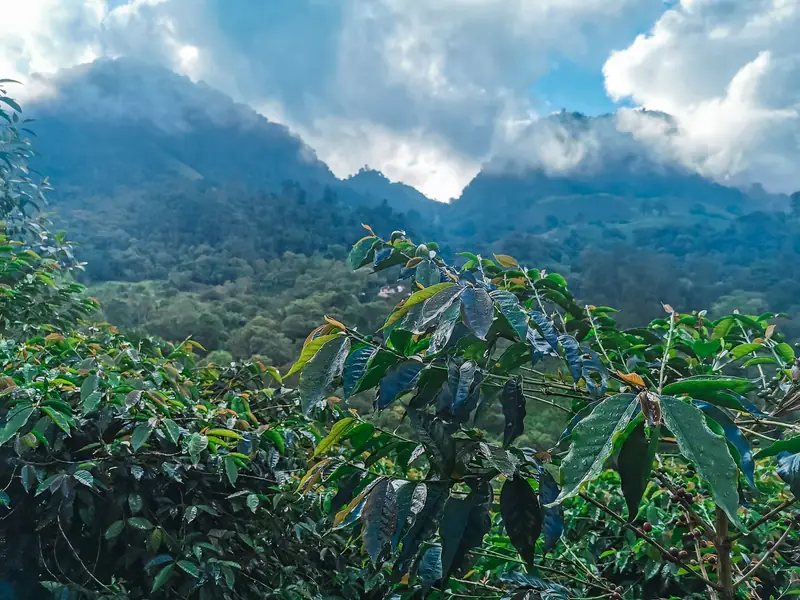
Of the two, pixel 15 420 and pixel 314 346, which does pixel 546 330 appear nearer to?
pixel 314 346

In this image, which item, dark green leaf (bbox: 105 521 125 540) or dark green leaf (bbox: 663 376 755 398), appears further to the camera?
dark green leaf (bbox: 105 521 125 540)

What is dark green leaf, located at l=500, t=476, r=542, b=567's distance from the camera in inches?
19.0

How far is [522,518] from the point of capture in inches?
19.2

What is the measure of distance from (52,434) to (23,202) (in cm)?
208

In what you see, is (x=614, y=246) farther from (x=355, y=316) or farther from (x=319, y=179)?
(x=319, y=179)

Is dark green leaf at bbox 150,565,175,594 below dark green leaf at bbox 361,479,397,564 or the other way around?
below

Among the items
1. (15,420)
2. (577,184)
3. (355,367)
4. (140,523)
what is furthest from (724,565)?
(577,184)

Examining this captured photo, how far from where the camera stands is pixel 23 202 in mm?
2611

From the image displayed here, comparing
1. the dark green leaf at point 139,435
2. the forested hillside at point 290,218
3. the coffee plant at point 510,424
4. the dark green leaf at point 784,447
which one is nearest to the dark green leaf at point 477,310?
the coffee plant at point 510,424

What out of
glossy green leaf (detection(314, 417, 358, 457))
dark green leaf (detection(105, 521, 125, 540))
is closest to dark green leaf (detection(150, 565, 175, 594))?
dark green leaf (detection(105, 521, 125, 540))

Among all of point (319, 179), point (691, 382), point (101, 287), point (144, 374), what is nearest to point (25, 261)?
point (144, 374)

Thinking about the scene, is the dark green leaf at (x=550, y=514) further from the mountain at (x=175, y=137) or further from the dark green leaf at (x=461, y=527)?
the mountain at (x=175, y=137)

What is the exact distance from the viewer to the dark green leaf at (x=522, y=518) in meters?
0.48

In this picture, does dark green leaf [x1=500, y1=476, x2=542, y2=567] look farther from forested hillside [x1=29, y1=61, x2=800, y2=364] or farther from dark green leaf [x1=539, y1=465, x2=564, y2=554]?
forested hillside [x1=29, y1=61, x2=800, y2=364]
